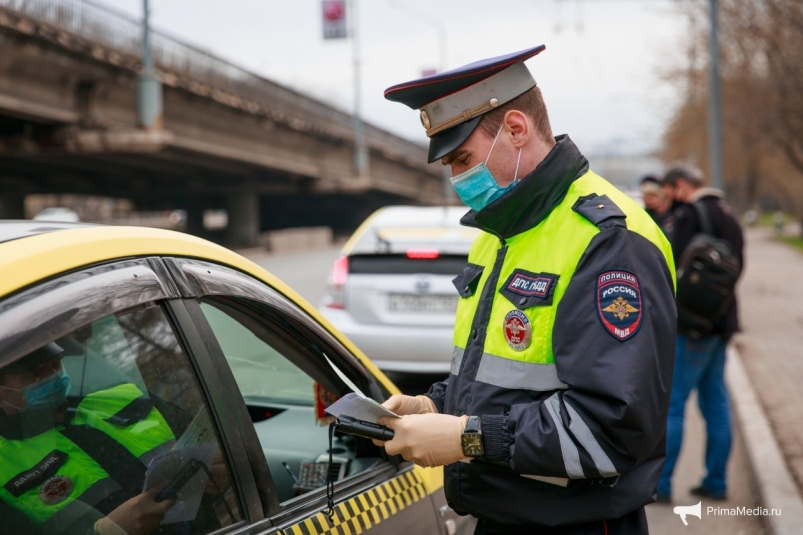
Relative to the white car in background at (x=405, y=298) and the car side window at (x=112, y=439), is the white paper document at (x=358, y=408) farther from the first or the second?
the white car in background at (x=405, y=298)

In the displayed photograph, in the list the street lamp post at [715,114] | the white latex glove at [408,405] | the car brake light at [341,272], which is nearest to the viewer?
the white latex glove at [408,405]

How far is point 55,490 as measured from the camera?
1.60 m

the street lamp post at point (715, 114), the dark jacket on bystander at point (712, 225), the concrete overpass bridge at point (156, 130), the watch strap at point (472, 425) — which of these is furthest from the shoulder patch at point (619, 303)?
the concrete overpass bridge at point (156, 130)

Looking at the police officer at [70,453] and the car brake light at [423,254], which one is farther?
the car brake light at [423,254]

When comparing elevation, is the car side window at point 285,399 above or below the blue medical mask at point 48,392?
below

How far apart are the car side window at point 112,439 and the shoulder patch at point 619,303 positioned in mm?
890

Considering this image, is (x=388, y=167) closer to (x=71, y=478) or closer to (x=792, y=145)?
(x=792, y=145)

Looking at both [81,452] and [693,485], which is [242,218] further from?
[81,452]

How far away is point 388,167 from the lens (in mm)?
44500

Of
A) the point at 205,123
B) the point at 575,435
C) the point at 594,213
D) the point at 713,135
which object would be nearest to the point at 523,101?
the point at 594,213

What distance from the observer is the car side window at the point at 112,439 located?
4.98 ft

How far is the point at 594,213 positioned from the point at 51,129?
20.7 meters

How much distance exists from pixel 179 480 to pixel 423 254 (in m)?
5.14
